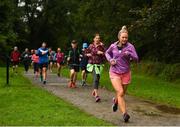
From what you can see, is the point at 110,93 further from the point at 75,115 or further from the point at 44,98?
the point at 75,115

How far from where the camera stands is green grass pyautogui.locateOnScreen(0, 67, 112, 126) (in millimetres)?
11906

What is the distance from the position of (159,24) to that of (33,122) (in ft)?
49.2

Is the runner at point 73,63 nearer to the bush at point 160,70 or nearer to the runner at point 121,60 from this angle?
the bush at point 160,70

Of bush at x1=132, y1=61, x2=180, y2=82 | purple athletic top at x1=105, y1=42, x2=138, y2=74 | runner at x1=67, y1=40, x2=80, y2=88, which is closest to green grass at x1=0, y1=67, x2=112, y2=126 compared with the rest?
purple athletic top at x1=105, y1=42, x2=138, y2=74

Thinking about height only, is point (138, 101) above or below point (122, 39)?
below

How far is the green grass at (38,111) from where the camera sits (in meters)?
11.9

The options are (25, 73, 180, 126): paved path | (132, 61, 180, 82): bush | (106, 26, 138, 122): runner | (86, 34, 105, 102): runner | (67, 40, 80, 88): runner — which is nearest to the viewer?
(25, 73, 180, 126): paved path

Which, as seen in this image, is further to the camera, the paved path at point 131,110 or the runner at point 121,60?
the runner at point 121,60

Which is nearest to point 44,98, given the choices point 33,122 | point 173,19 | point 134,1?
point 33,122

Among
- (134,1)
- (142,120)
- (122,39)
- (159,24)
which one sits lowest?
(142,120)

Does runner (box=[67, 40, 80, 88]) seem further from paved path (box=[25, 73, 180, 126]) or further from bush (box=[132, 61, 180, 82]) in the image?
bush (box=[132, 61, 180, 82])

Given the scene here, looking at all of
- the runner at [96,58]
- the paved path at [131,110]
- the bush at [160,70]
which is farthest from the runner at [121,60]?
the bush at [160,70]

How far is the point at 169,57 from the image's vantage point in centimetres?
3269

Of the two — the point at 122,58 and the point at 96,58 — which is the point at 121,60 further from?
the point at 96,58
